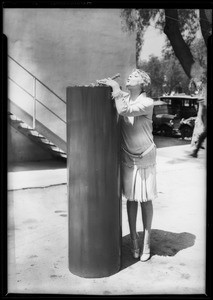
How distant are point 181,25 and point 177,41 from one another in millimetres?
A: 672

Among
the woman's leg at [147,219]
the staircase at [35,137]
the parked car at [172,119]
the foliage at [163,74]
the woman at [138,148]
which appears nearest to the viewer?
the woman at [138,148]

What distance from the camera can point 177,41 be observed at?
200 inches

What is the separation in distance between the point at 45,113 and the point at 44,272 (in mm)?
5205

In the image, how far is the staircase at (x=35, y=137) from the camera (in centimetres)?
768

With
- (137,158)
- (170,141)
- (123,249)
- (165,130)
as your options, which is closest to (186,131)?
(170,141)

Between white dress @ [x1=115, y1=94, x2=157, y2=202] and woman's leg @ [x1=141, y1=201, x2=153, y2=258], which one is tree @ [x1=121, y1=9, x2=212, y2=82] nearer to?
white dress @ [x1=115, y1=94, x2=157, y2=202]

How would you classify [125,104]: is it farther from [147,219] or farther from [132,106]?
[147,219]

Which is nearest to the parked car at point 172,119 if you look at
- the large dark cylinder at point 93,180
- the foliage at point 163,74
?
the foliage at point 163,74

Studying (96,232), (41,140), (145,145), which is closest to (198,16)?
(145,145)

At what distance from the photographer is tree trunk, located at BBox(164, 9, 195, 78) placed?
4170mm

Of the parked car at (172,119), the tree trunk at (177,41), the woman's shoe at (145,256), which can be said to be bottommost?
the woman's shoe at (145,256)

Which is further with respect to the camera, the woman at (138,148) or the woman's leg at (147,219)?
the woman's leg at (147,219)

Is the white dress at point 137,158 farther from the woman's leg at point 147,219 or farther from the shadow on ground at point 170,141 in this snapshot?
the shadow on ground at point 170,141

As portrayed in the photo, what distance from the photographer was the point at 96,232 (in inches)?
134
